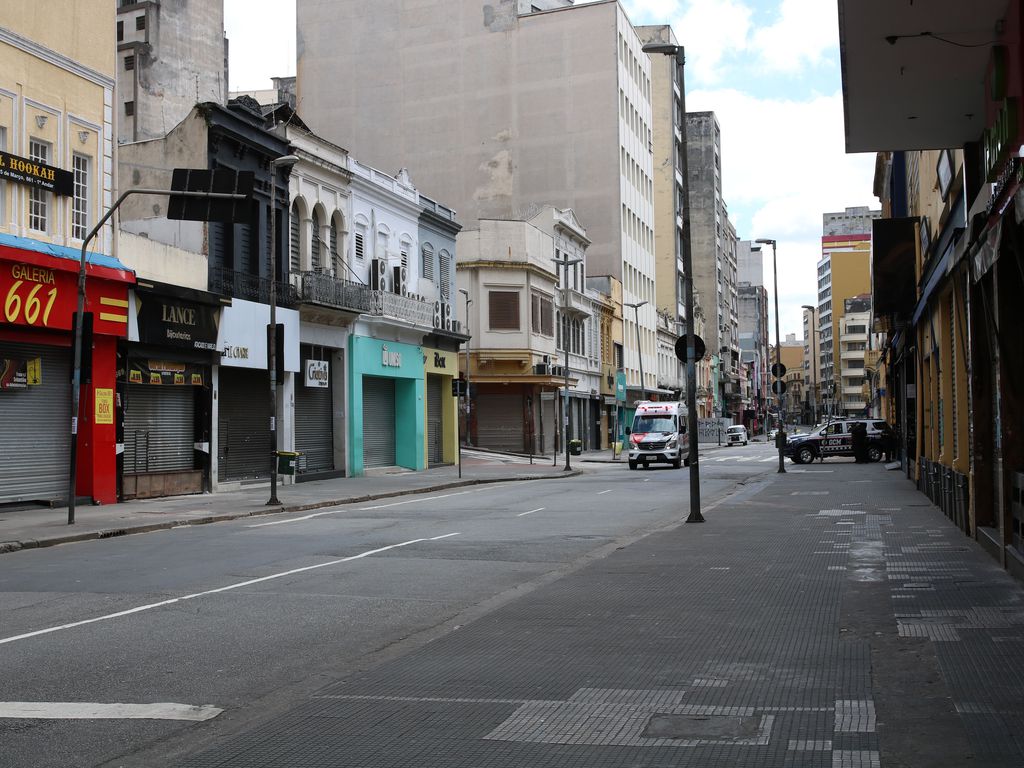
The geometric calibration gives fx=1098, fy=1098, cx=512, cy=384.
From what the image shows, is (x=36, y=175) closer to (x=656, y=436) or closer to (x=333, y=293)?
(x=333, y=293)

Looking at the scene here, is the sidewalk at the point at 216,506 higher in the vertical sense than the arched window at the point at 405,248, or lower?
lower

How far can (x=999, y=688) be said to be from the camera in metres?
6.75

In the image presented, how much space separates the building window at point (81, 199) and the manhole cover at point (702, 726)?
70.6 ft

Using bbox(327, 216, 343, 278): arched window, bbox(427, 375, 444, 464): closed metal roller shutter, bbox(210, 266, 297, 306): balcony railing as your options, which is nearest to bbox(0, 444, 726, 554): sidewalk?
bbox(427, 375, 444, 464): closed metal roller shutter

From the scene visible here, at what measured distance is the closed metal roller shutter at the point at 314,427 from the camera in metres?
34.5

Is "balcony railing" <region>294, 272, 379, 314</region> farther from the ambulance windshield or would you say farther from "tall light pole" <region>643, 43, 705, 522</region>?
"tall light pole" <region>643, 43, 705, 522</region>

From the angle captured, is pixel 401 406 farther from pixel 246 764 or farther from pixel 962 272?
pixel 246 764

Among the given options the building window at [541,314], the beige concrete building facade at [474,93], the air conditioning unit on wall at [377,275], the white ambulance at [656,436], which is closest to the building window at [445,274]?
the air conditioning unit on wall at [377,275]

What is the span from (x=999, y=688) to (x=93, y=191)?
2293 centimetres

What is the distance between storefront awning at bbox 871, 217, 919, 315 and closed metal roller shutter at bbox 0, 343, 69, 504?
1904 centimetres

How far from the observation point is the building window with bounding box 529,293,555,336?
55.5 meters

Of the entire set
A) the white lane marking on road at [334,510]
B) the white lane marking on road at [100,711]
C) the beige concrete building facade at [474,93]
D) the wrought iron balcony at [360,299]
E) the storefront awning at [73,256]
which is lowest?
the white lane marking on road at [334,510]

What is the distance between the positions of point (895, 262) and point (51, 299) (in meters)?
19.3

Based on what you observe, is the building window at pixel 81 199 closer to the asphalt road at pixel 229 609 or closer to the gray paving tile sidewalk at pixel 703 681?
the asphalt road at pixel 229 609
